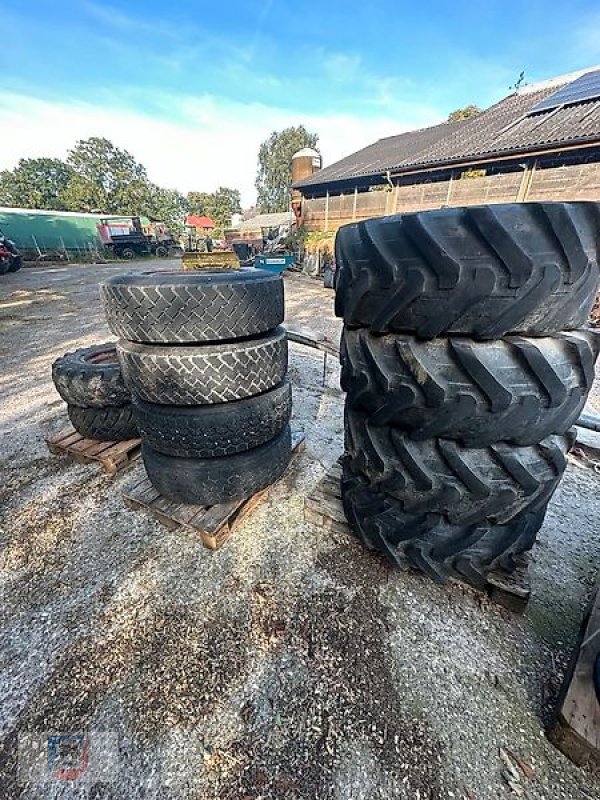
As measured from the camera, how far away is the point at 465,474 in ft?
4.30

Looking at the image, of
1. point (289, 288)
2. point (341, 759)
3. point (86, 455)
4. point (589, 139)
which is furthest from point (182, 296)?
point (589, 139)

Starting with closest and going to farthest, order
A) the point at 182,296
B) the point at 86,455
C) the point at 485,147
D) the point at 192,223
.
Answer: the point at 182,296
the point at 86,455
the point at 485,147
the point at 192,223

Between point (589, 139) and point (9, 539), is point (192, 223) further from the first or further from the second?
point (9, 539)

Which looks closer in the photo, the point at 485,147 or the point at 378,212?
Result: the point at 485,147

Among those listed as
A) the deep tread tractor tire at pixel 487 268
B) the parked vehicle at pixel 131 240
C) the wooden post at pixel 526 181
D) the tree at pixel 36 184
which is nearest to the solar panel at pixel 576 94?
the wooden post at pixel 526 181

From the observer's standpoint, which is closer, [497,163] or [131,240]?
[497,163]

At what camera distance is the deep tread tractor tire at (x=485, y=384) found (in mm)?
1161

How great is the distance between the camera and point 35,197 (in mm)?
44969

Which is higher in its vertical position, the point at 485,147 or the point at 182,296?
the point at 485,147

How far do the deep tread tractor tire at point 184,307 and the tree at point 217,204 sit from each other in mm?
53495

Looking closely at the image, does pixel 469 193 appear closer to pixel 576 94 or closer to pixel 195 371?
pixel 576 94

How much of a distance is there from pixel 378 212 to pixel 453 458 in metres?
14.7

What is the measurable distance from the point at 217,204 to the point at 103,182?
645 inches

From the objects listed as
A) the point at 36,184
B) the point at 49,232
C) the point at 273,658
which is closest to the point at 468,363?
the point at 273,658
